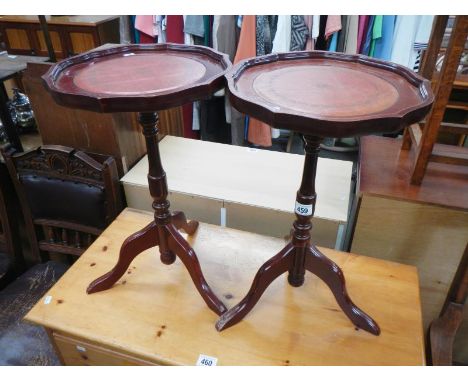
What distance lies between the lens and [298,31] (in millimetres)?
1927

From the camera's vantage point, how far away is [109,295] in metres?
1.09

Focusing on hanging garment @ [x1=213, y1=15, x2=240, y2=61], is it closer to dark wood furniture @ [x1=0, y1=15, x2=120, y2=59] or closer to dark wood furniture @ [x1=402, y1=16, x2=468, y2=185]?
dark wood furniture @ [x1=0, y1=15, x2=120, y2=59]

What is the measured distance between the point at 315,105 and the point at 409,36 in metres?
1.56

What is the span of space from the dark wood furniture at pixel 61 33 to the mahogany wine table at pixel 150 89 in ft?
4.59

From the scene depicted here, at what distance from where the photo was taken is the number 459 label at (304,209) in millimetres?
874

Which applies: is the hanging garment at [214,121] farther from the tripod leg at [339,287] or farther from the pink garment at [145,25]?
the tripod leg at [339,287]

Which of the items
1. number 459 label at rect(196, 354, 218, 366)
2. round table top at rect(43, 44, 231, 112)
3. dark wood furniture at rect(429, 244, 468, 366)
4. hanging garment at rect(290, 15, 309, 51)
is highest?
round table top at rect(43, 44, 231, 112)

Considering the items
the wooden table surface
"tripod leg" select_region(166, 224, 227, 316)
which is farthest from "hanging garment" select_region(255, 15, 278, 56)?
"tripod leg" select_region(166, 224, 227, 316)

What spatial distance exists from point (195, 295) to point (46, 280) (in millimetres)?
623

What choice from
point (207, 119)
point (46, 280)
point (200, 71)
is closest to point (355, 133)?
point (200, 71)

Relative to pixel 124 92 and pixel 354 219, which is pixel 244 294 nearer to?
pixel 354 219

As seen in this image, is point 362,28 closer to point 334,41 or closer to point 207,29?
point 334,41

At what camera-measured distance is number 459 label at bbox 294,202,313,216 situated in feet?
2.87

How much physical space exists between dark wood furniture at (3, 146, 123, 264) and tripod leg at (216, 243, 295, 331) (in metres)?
0.60
